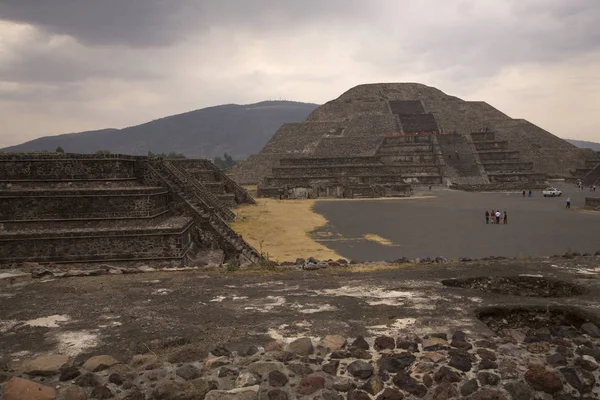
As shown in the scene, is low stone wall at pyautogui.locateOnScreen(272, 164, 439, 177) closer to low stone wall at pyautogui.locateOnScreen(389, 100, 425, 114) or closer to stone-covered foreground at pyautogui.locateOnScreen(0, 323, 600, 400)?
low stone wall at pyautogui.locateOnScreen(389, 100, 425, 114)

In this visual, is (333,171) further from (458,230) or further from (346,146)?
(458,230)

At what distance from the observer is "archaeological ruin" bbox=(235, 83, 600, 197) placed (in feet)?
154

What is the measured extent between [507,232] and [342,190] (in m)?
24.3

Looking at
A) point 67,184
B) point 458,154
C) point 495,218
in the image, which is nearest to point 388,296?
point 67,184

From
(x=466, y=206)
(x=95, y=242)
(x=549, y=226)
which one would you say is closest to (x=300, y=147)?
(x=466, y=206)

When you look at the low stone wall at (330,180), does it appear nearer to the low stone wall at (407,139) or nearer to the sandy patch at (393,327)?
the low stone wall at (407,139)

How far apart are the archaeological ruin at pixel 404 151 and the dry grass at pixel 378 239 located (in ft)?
74.1

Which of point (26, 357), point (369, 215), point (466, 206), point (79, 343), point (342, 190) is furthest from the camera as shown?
point (342, 190)

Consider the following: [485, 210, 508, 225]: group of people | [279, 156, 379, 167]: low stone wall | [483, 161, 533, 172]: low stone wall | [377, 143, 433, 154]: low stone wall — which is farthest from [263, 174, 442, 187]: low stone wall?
[485, 210, 508, 225]: group of people

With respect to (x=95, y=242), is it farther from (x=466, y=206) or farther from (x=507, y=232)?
(x=466, y=206)

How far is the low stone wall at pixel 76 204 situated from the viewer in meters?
13.3

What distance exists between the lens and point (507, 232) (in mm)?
21016

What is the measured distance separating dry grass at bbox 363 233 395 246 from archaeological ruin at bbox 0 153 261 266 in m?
6.65

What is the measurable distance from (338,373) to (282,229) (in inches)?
762
